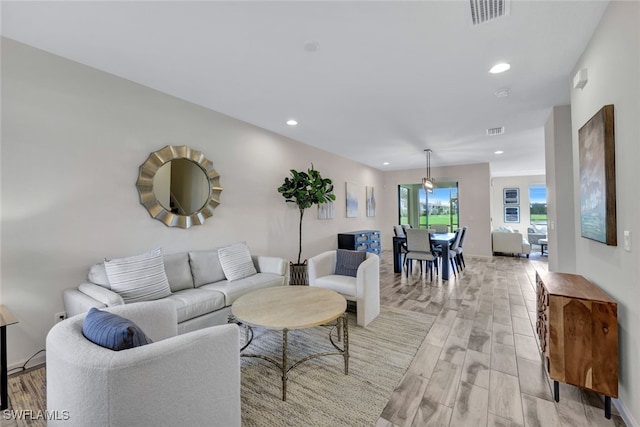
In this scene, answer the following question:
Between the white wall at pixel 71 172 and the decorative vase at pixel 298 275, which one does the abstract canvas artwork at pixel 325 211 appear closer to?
the decorative vase at pixel 298 275

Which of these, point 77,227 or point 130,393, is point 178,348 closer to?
point 130,393

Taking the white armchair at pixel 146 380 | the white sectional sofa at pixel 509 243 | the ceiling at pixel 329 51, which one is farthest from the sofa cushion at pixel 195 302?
Answer: the white sectional sofa at pixel 509 243

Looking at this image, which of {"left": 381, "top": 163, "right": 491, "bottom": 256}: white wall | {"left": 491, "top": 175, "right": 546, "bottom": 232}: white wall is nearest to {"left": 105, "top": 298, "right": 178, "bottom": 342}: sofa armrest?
{"left": 381, "top": 163, "right": 491, "bottom": 256}: white wall

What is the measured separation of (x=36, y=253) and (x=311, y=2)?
303 cm

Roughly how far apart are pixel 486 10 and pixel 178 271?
3.65m

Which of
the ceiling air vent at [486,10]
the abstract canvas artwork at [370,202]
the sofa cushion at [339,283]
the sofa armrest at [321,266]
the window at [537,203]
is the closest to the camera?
the ceiling air vent at [486,10]

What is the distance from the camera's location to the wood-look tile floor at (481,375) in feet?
5.73

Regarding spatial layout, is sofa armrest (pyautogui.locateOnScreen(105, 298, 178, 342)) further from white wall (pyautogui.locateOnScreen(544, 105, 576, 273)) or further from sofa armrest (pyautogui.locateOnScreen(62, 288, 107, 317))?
white wall (pyautogui.locateOnScreen(544, 105, 576, 273))

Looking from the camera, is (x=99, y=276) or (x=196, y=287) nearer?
(x=99, y=276)

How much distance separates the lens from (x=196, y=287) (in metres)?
3.11

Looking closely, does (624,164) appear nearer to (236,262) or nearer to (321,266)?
(321,266)

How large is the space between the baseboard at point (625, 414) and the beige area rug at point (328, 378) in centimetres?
133

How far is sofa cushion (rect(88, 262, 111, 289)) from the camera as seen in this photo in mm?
2480

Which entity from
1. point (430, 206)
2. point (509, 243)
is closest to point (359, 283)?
point (509, 243)
